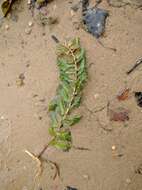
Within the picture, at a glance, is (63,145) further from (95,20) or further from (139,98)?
(95,20)

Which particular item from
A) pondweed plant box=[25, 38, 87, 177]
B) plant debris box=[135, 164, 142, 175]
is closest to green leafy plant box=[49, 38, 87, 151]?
pondweed plant box=[25, 38, 87, 177]

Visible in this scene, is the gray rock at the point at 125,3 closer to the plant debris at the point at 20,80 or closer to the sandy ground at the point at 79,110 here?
the sandy ground at the point at 79,110

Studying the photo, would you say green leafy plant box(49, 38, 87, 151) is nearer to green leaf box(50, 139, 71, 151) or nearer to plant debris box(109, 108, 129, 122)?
green leaf box(50, 139, 71, 151)

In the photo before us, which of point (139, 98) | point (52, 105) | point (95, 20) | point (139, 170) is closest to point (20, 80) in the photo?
point (52, 105)

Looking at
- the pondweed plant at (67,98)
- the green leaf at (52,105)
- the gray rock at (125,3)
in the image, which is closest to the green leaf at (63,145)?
the pondweed plant at (67,98)

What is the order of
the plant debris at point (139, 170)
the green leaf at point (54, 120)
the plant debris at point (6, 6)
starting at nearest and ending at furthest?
the plant debris at point (139, 170), the green leaf at point (54, 120), the plant debris at point (6, 6)

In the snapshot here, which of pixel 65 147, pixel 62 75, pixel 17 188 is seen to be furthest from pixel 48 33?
pixel 17 188

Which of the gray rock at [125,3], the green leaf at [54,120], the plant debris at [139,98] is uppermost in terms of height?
the gray rock at [125,3]
